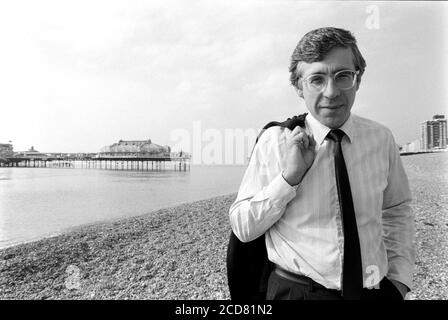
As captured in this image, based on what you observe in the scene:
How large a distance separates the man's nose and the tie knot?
0.17 meters

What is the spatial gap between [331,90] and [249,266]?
88 centimetres

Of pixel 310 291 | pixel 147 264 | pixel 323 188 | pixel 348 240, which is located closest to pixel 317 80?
pixel 323 188

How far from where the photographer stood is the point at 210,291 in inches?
155

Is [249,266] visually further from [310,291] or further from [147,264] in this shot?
[147,264]

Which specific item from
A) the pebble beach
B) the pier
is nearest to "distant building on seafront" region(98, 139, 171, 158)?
the pier

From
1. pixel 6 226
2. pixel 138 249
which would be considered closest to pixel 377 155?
pixel 138 249

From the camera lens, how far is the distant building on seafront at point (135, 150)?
77812 millimetres

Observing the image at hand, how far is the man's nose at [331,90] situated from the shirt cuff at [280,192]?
1.23ft

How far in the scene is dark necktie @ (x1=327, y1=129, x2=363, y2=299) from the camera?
1230 millimetres

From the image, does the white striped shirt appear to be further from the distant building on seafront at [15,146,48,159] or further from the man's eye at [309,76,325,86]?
the distant building on seafront at [15,146,48,159]

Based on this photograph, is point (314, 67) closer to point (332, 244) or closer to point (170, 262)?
point (332, 244)

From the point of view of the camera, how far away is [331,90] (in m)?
1.18

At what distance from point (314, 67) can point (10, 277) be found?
637 centimetres

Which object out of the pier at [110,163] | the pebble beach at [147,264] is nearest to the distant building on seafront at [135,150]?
the pier at [110,163]
